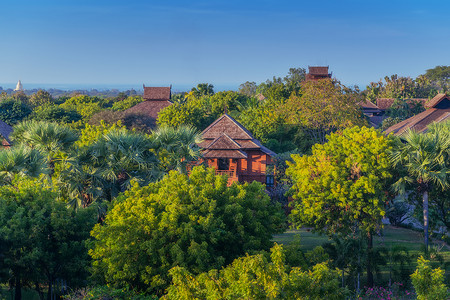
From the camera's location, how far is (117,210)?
1745cm

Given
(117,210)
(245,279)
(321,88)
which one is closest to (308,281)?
(245,279)

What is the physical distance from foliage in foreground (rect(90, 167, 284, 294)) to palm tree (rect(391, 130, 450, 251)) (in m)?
9.36

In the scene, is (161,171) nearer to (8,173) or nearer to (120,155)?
(120,155)

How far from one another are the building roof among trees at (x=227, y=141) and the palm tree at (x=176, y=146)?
8569 millimetres

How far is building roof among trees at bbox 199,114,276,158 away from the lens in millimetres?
34469

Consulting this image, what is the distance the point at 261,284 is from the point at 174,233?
6.24m

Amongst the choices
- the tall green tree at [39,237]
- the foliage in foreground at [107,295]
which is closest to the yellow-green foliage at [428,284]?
the foliage in foreground at [107,295]

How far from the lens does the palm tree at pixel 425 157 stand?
23922mm

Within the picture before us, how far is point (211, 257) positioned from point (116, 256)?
325 centimetres

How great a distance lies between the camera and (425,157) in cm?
2408

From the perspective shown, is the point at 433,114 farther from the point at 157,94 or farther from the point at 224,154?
the point at 157,94

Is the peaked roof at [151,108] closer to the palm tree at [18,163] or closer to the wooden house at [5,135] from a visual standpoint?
the wooden house at [5,135]

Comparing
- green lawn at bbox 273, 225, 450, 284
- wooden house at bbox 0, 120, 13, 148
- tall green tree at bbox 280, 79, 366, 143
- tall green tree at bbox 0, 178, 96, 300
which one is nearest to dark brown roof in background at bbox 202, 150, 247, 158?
green lawn at bbox 273, 225, 450, 284

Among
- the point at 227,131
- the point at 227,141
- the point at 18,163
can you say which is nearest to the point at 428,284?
the point at 18,163
